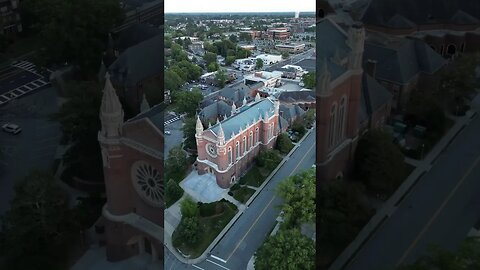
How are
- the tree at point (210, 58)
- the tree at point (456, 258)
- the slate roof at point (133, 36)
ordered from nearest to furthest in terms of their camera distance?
the tree at point (456, 258)
the slate roof at point (133, 36)
the tree at point (210, 58)

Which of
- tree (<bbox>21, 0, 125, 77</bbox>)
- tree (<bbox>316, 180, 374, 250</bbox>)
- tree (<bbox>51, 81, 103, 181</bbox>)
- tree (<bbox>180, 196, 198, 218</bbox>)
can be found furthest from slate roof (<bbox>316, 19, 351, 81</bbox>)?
tree (<bbox>180, 196, 198, 218</bbox>)

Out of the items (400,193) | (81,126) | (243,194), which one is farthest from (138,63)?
(400,193)

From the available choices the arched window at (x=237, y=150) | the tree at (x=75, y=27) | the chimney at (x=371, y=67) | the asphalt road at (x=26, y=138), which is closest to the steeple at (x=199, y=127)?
the arched window at (x=237, y=150)

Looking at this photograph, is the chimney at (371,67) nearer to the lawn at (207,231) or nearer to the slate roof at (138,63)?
the slate roof at (138,63)

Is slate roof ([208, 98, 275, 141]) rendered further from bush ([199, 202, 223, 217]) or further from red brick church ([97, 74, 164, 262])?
red brick church ([97, 74, 164, 262])

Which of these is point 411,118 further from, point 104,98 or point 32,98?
point 32,98
